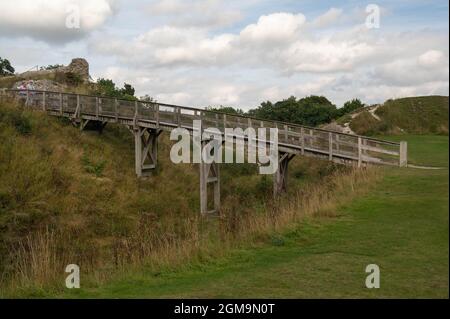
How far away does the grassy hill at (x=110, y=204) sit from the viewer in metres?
10.2

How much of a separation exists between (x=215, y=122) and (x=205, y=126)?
61cm

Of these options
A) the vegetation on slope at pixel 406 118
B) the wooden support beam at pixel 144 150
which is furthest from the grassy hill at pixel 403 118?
the wooden support beam at pixel 144 150

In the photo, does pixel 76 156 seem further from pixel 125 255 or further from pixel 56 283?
pixel 56 283

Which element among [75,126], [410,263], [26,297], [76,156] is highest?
[75,126]

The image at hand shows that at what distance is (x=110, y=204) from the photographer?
21.1 meters

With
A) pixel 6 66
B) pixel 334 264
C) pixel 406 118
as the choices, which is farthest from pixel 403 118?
pixel 6 66

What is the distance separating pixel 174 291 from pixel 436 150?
17.4 m

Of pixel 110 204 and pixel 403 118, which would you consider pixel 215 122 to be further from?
pixel 403 118

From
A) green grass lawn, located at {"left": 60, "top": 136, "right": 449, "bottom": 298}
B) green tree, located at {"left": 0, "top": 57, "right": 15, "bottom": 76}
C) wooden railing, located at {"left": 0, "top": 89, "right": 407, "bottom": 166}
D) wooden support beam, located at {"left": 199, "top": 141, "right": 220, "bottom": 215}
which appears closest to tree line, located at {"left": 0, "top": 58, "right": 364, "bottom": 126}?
green tree, located at {"left": 0, "top": 57, "right": 15, "bottom": 76}

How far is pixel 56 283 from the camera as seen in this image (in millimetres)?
8602

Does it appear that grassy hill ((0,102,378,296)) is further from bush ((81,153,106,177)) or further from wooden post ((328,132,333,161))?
wooden post ((328,132,333,161))

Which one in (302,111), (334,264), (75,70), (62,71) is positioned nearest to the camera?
(334,264)

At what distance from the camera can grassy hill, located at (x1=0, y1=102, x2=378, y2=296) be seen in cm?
1023
